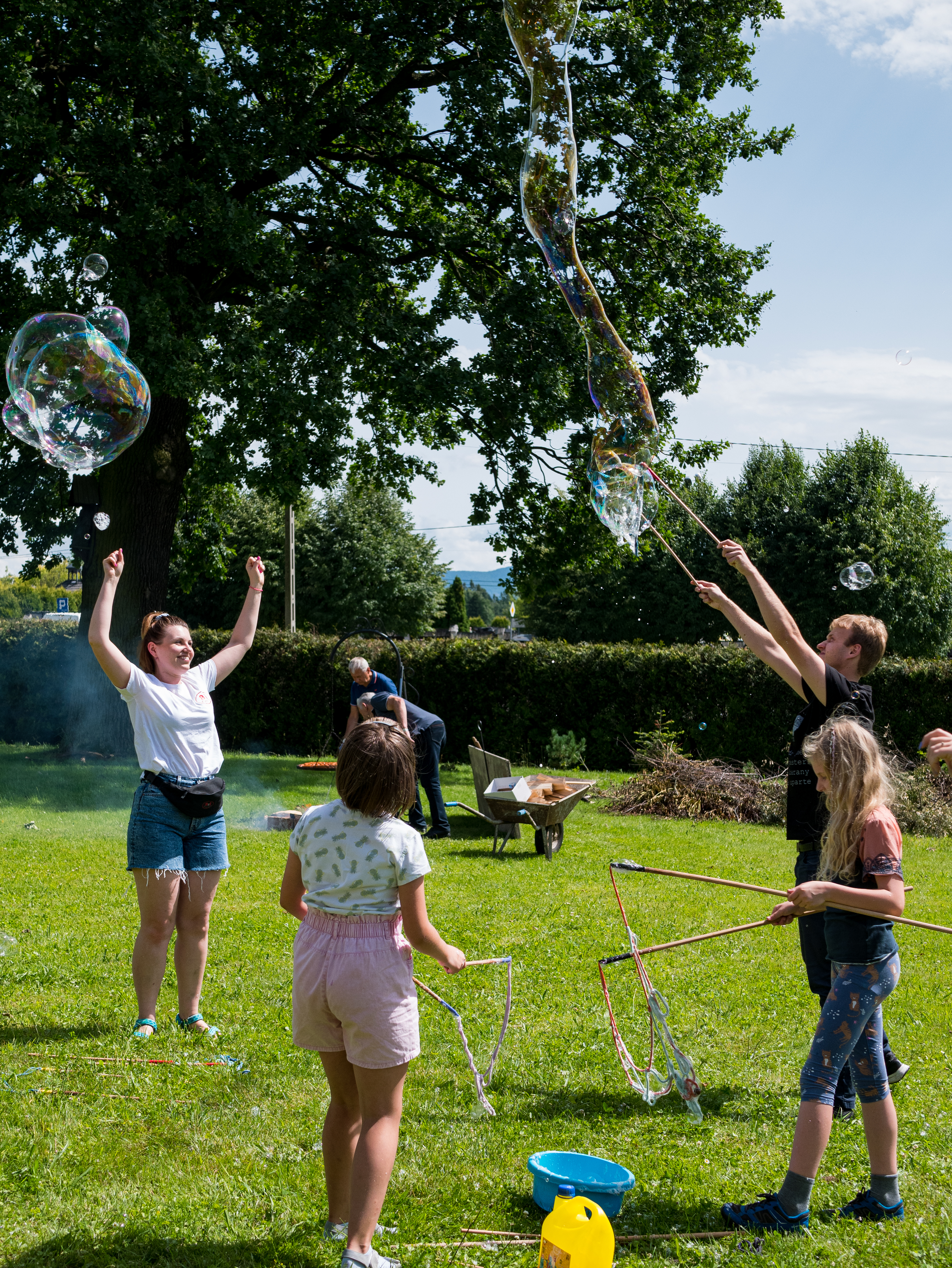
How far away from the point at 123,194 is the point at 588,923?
9997 millimetres

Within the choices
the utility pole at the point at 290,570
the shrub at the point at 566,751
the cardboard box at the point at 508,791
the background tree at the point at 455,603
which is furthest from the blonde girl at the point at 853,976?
the background tree at the point at 455,603

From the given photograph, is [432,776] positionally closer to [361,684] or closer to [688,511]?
[361,684]

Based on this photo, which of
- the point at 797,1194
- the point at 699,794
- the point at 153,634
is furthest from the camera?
the point at 699,794

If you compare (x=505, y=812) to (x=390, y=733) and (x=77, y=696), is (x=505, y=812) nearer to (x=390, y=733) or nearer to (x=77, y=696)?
(x=390, y=733)

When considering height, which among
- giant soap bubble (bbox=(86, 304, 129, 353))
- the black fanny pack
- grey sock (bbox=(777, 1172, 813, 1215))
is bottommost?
grey sock (bbox=(777, 1172, 813, 1215))

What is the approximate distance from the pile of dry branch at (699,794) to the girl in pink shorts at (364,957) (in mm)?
9824

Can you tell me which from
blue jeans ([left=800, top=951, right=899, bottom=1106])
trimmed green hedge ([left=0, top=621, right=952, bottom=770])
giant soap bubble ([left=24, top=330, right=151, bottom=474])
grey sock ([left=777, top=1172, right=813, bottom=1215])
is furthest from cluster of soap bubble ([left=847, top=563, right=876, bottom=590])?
trimmed green hedge ([left=0, top=621, right=952, bottom=770])

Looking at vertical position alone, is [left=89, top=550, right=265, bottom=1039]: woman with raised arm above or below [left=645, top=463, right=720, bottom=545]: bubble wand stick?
below

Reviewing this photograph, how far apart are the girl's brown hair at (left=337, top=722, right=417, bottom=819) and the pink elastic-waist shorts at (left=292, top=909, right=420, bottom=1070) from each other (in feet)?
0.95

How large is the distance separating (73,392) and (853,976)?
212 inches

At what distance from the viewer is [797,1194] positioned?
2990 millimetres

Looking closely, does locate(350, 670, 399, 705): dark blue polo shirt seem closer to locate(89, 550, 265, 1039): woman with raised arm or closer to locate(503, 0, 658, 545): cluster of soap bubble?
locate(503, 0, 658, 545): cluster of soap bubble

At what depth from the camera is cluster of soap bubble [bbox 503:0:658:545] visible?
5840 millimetres

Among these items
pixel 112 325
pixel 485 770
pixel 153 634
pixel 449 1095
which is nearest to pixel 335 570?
pixel 485 770
